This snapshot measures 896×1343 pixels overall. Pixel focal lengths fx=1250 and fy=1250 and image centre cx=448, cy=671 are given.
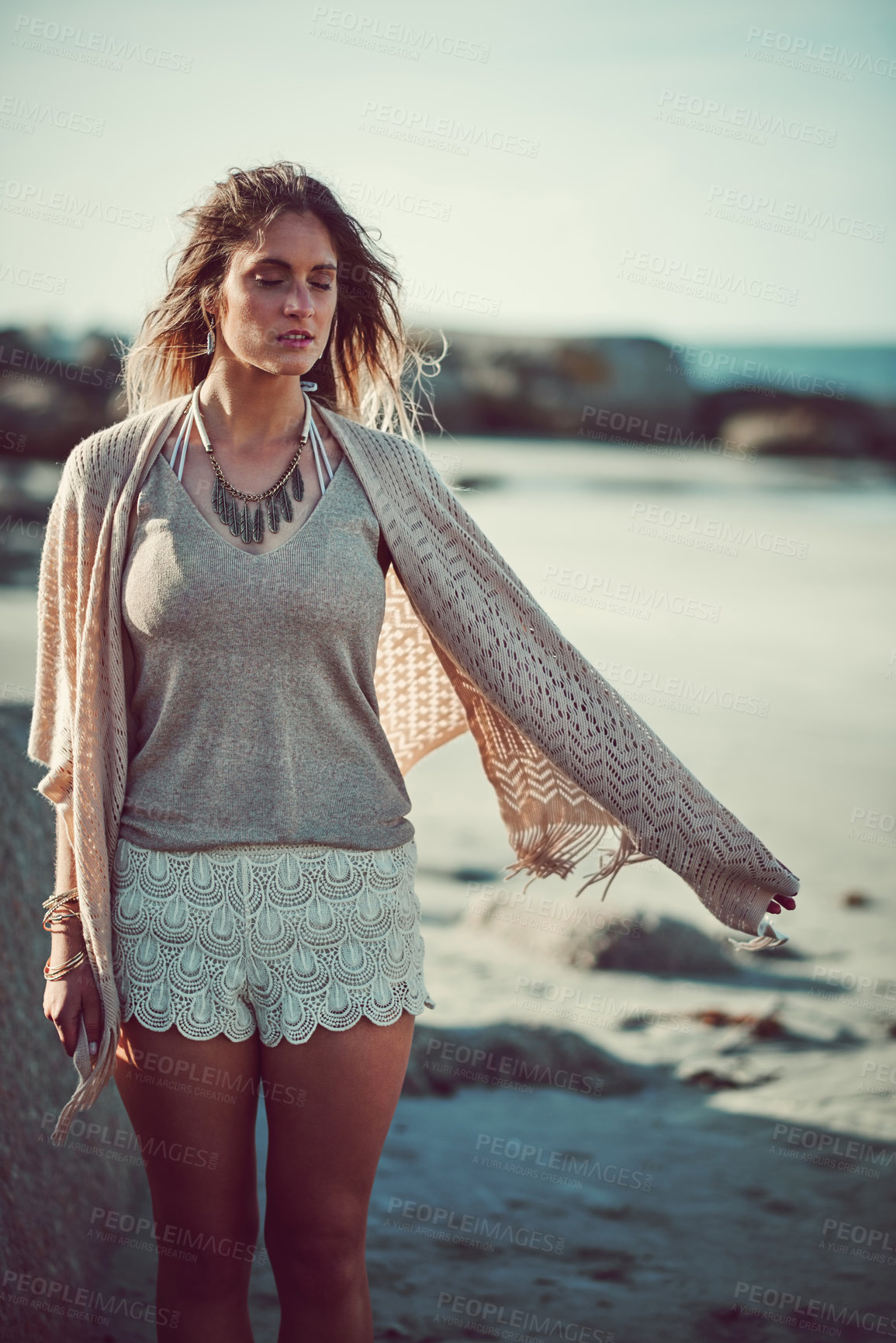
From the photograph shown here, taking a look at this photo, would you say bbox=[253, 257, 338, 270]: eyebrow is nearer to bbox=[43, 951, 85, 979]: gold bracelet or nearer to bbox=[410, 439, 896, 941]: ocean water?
bbox=[43, 951, 85, 979]: gold bracelet

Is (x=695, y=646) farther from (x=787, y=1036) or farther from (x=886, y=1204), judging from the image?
(x=886, y=1204)

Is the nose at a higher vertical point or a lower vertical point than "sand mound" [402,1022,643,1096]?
higher

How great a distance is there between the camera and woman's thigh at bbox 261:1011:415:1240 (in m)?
2.14

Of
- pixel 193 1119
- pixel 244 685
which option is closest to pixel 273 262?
pixel 244 685

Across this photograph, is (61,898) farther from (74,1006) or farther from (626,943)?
(626,943)

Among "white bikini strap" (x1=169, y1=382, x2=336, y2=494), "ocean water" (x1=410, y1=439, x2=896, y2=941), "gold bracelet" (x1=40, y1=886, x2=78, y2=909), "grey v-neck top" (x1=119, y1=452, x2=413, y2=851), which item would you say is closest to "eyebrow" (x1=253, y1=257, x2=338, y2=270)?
"white bikini strap" (x1=169, y1=382, x2=336, y2=494)

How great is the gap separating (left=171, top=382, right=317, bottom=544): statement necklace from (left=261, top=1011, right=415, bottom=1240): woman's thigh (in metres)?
0.88

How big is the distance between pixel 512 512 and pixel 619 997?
11.3 metres

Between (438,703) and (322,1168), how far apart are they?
3.34 feet

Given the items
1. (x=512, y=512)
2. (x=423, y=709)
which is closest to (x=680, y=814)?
(x=423, y=709)

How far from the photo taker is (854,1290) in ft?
9.98

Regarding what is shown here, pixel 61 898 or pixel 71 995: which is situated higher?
pixel 61 898

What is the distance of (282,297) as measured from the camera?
7.43ft

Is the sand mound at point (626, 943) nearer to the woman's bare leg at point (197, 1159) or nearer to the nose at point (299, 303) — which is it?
the woman's bare leg at point (197, 1159)
